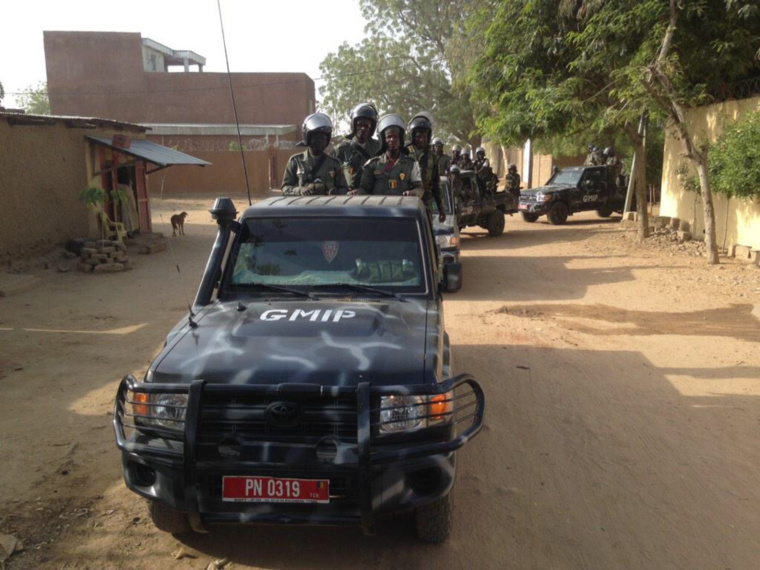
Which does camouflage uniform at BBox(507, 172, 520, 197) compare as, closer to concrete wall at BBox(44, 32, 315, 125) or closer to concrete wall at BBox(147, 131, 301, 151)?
concrete wall at BBox(147, 131, 301, 151)

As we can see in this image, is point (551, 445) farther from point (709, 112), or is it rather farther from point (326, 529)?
point (709, 112)

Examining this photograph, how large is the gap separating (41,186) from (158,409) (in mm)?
11600

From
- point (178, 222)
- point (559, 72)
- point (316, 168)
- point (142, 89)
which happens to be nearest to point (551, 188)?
point (559, 72)

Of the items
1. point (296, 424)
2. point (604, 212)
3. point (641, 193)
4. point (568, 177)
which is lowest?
point (604, 212)

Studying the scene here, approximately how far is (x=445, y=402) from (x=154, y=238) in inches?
586

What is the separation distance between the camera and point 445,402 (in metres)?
3.12

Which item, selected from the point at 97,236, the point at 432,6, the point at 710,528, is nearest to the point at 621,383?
the point at 710,528

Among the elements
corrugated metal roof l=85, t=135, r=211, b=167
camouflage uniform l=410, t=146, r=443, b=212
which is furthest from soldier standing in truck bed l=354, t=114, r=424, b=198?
corrugated metal roof l=85, t=135, r=211, b=167

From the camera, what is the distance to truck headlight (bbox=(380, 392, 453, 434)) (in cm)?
305

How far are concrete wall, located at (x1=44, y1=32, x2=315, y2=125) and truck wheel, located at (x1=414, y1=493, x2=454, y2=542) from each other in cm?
4124

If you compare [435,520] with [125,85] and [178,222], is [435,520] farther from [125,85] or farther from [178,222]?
[125,85]

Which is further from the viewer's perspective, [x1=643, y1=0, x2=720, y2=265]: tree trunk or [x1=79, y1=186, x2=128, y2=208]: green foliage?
[x1=79, y1=186, x2=128, y2=208]: green foliage

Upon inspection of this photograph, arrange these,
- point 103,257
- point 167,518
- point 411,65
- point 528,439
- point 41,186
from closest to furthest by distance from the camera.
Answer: point 167,518
point 528,439
point 103,257
point 41,186
point 411,65

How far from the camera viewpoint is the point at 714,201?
13414 mm
